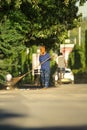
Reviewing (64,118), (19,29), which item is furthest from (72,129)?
(19,29)

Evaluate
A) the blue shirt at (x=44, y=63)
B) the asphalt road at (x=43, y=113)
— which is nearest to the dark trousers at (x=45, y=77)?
the blue shirt at (x=44, y=63)

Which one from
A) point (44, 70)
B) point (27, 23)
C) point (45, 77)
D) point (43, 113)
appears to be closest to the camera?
point (43, 113)

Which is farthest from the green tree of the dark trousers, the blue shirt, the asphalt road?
the asphalt road

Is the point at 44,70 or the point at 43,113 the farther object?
the point at 44,70

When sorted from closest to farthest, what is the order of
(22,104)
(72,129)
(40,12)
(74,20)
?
(72,129)
(22,104)
(40,12)
(74,20)

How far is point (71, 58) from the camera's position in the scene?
5859 centimetres

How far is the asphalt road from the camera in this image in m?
9.73

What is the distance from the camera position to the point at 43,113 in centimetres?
1161

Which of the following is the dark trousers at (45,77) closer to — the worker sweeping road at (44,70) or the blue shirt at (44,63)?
the worker sweeping road at (44,70)

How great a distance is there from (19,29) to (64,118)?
43.8ft

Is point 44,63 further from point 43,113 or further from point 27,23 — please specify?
point 43,113

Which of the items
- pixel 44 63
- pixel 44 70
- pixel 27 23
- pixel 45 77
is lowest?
pixel 45 77

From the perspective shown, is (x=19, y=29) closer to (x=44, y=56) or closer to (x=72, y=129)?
(x=44, y=56)

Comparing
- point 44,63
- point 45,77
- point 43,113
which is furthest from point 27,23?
point 43,113
